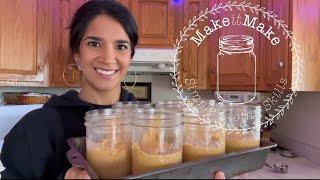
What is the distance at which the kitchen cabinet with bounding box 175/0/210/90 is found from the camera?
149 centimetres

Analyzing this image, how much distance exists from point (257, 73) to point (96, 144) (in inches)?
39.1

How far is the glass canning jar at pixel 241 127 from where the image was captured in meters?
0.50

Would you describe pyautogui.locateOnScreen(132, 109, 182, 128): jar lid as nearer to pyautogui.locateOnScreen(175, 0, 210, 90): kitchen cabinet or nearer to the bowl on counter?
pyautogui.locateOnScreen(175, 0, 210, 90): kitchen cabinet

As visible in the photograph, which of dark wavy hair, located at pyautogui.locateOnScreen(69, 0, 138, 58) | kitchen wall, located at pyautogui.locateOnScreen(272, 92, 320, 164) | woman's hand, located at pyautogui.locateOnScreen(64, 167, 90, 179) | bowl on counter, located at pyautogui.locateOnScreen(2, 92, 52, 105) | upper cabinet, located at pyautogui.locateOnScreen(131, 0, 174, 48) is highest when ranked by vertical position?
upper cabinet, located at pyautogui.locateOnScreen(131, 0, 174, 48)

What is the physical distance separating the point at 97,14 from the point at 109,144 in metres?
0.36

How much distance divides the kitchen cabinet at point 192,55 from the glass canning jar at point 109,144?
1.01 metres

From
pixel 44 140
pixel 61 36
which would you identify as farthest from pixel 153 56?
pixel 44 140

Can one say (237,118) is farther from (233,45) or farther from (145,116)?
(233,45)

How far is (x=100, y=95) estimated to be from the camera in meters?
0.73

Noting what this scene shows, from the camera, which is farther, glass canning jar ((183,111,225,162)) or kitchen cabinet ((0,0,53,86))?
kitchen cabinet ((0,0,53,86))

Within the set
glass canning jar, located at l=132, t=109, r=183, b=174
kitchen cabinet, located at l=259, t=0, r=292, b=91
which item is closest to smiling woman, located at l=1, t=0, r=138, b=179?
glass canning jar, located at l=132, t=109, r=183, b=174

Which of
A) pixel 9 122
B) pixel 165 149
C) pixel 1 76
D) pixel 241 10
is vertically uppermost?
pixel 241 10

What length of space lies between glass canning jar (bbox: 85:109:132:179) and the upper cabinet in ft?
3.80

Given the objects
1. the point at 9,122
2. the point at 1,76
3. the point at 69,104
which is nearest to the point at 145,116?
the point at 69,104
